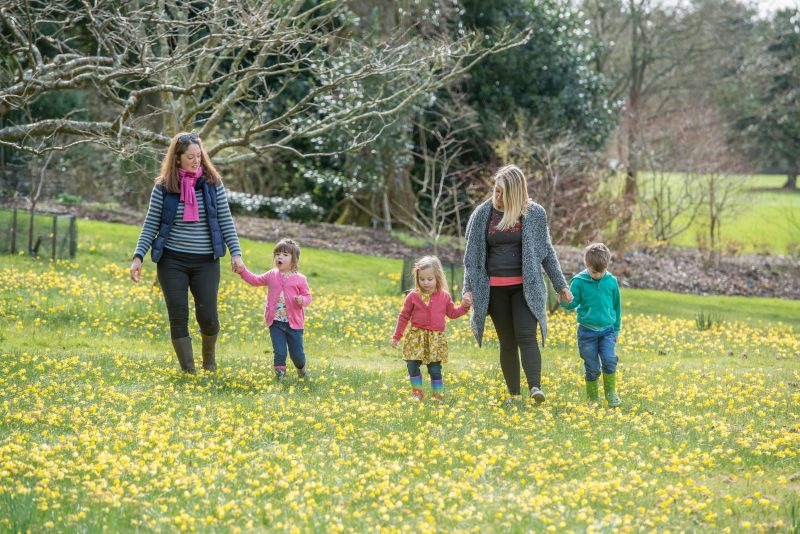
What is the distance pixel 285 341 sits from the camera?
343 inches

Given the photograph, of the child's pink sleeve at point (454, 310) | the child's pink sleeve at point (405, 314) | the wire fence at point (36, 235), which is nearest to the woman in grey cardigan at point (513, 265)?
the child's pink sleeve at point (454, 310)

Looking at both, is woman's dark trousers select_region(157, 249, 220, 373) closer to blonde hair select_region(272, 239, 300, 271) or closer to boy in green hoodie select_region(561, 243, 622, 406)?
blonde hair select_region(272, 239, 300, 271)

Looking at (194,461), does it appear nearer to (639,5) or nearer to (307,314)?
(307,314)

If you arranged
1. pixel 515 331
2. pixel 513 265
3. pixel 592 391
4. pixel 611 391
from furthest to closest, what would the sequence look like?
pixel 592 391 → pixel 611 391 → pixel 515 331 → pixel 513 265

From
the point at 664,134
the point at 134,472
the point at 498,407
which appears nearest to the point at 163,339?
the point at 498,407

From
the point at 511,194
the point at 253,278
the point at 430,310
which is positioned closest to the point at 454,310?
the point at 430,310

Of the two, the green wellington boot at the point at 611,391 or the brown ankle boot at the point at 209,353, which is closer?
the green wellington boot at the point at 611,391

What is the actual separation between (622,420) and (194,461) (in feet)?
11.5

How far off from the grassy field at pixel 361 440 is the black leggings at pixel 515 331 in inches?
12.1

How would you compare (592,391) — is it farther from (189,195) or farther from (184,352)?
(189,195)

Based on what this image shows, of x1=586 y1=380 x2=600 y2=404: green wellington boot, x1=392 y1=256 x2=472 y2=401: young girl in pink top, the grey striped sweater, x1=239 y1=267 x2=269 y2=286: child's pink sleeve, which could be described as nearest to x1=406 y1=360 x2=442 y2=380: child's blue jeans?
x1=392 y1=256 x2=472 y2=401: young girl in pink top

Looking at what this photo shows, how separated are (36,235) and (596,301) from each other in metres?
11.3

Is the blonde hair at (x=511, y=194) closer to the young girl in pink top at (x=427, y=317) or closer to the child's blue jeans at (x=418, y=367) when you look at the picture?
the young girl in pink top at (x=427, y=317)

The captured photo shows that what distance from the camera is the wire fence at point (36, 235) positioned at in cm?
1562
